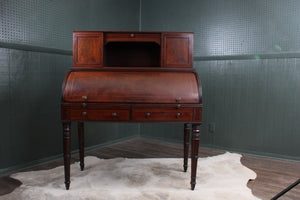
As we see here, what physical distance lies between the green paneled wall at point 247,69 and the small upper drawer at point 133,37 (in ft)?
5.59

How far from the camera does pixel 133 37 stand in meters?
2.57

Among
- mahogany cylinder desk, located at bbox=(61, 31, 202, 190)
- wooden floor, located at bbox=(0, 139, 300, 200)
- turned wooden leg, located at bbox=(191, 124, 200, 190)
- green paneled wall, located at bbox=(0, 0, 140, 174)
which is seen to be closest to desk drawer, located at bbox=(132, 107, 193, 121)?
mahogany cylinder desk, located at bbox=(61, 31, 202, 190)

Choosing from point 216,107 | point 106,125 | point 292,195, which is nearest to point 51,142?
point 106,125

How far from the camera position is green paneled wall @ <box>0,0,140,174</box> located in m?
2.81

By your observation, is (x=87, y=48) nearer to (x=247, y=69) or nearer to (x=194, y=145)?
(x=194, y=145)

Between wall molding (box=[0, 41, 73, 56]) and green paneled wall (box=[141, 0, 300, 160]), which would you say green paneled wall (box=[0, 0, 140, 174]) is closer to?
wall molding (box=[0, 41, 73, 56])

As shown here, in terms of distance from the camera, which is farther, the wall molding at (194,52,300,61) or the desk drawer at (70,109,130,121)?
the wall molding at (194,52,300,61)

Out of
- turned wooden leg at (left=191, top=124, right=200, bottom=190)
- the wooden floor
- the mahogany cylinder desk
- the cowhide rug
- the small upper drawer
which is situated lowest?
the wooden floor

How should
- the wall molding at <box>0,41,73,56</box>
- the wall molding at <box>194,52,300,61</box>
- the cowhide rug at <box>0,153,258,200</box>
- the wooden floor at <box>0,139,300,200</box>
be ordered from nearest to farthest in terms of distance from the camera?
the cowhide rug at <box>0,153,258,200</box>, the wooden floor at <box>0,139,300,200</box>, the wall molding at <box>0,41,73,56</box>, the wall molding at <box>194,52,300,61</box>

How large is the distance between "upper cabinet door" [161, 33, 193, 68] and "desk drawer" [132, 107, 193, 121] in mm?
478

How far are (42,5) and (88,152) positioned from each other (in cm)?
201

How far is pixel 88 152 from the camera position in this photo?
3736 millimetres

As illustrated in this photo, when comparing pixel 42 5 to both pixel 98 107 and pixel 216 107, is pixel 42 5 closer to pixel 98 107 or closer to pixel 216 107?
pixel 98 107

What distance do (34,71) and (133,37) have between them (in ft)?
4.37
